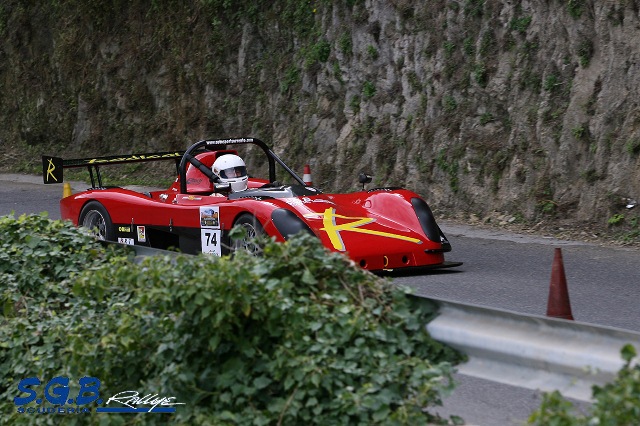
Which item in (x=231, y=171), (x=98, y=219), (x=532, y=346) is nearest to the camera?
(x=532, y=346)

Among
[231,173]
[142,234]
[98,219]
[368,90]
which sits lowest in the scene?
[142,234]

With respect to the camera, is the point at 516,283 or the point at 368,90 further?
the point at 368,90

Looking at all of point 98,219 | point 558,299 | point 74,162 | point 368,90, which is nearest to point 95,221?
Result: point 98,219

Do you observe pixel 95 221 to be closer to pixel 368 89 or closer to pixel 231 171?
pixel 231 171

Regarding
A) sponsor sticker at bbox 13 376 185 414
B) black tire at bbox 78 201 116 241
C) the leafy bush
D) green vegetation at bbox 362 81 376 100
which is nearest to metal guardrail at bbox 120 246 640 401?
the leafy bush

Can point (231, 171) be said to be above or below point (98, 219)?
above

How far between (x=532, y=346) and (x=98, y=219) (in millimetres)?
8403

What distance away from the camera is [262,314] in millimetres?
4512

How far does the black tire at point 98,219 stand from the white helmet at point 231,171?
1.35 m

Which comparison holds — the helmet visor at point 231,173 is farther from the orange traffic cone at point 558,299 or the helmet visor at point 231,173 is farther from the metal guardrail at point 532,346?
the metal guardrail at point 532,346

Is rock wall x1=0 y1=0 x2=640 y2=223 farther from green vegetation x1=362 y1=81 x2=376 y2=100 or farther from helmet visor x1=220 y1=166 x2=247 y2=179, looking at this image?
helmet visor x1=220 y1=166 x2=247 y2=179

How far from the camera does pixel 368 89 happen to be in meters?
16.6

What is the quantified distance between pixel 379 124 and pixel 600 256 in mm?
6107

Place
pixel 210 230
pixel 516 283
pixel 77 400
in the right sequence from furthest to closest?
pixel 210 230 < pixel 516 283 < pixel 77 400
